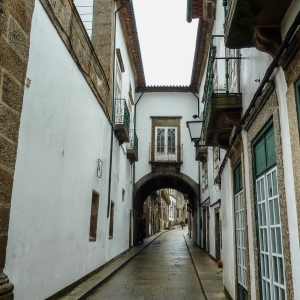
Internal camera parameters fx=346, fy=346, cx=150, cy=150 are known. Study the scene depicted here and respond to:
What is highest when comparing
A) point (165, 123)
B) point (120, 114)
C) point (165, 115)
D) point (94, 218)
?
point (165, 115)

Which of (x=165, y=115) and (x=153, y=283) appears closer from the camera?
(x=153, y=283)

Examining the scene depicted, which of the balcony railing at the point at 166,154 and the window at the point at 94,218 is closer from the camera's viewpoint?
the window at the point at 94,218

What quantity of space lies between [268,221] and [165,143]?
14.3 m

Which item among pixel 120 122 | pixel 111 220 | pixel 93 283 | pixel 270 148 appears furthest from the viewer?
pixel 120 122

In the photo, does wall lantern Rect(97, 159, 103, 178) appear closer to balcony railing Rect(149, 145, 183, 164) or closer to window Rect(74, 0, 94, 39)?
window Rect(74, 0, 94, 39)

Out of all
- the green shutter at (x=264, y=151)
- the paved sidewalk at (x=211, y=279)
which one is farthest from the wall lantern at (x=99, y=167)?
the green shutter at (x=264, y=151)

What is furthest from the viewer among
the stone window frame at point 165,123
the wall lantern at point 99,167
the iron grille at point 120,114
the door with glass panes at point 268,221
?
the stone window frame at point 165,123

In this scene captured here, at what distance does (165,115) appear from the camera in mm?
18297

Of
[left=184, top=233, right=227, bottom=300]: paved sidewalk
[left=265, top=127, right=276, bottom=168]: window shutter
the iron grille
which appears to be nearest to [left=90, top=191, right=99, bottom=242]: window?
[left=184, top=233, right=227, bottom=300]: paved sidewalk

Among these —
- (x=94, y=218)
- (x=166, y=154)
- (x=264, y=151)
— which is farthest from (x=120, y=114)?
(x=264, y=151)

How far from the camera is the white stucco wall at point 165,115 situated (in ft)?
58.6

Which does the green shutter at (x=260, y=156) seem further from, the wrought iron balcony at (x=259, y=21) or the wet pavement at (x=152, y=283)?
the wet pavement at (x=152, y=283)

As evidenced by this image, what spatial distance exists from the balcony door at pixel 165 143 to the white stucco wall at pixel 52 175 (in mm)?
9375

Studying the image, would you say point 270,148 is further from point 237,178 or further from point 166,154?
point 166,154
